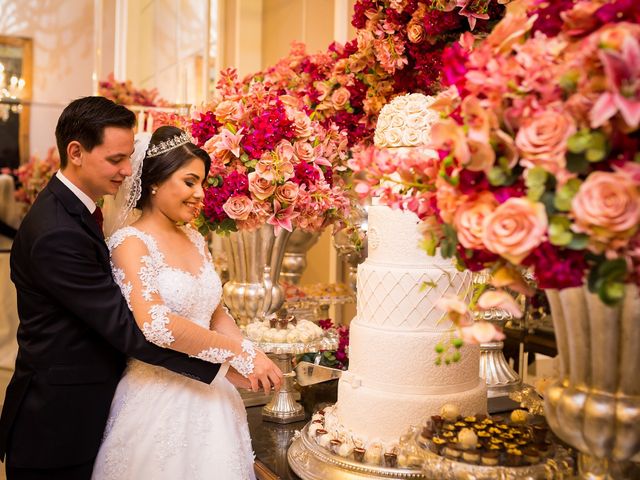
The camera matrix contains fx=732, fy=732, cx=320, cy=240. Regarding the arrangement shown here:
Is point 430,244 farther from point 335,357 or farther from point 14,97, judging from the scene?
point 14,97

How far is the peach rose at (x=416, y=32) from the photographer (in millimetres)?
2508

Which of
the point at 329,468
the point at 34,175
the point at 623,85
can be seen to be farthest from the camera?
the point at 34,175

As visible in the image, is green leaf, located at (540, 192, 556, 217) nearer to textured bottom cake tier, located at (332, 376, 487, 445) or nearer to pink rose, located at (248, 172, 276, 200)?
textured bottom cake tier, located at (332, 376, 487, 445)

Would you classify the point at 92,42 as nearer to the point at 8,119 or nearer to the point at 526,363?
the point at 8,119

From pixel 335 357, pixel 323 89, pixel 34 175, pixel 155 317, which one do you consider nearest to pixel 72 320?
pixel 155 317

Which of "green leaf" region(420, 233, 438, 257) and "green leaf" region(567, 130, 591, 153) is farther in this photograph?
"green leaf" region(420, 233, 438, 257)

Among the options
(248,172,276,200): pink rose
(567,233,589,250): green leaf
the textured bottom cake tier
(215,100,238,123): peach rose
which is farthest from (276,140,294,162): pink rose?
(567,233,589,250): green leaf

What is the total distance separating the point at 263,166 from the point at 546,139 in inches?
63.7

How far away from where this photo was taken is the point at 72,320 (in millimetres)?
2047

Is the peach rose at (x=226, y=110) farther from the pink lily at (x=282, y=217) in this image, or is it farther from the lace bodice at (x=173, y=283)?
the lace bodice at (x=173, y=283)

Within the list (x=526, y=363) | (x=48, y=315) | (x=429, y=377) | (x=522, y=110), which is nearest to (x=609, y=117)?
(x=522, y=110)

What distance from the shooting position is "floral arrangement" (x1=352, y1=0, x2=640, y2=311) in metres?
1.02

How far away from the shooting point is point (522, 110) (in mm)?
1118

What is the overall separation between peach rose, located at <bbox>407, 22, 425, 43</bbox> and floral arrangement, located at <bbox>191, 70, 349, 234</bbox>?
478 millimetres
